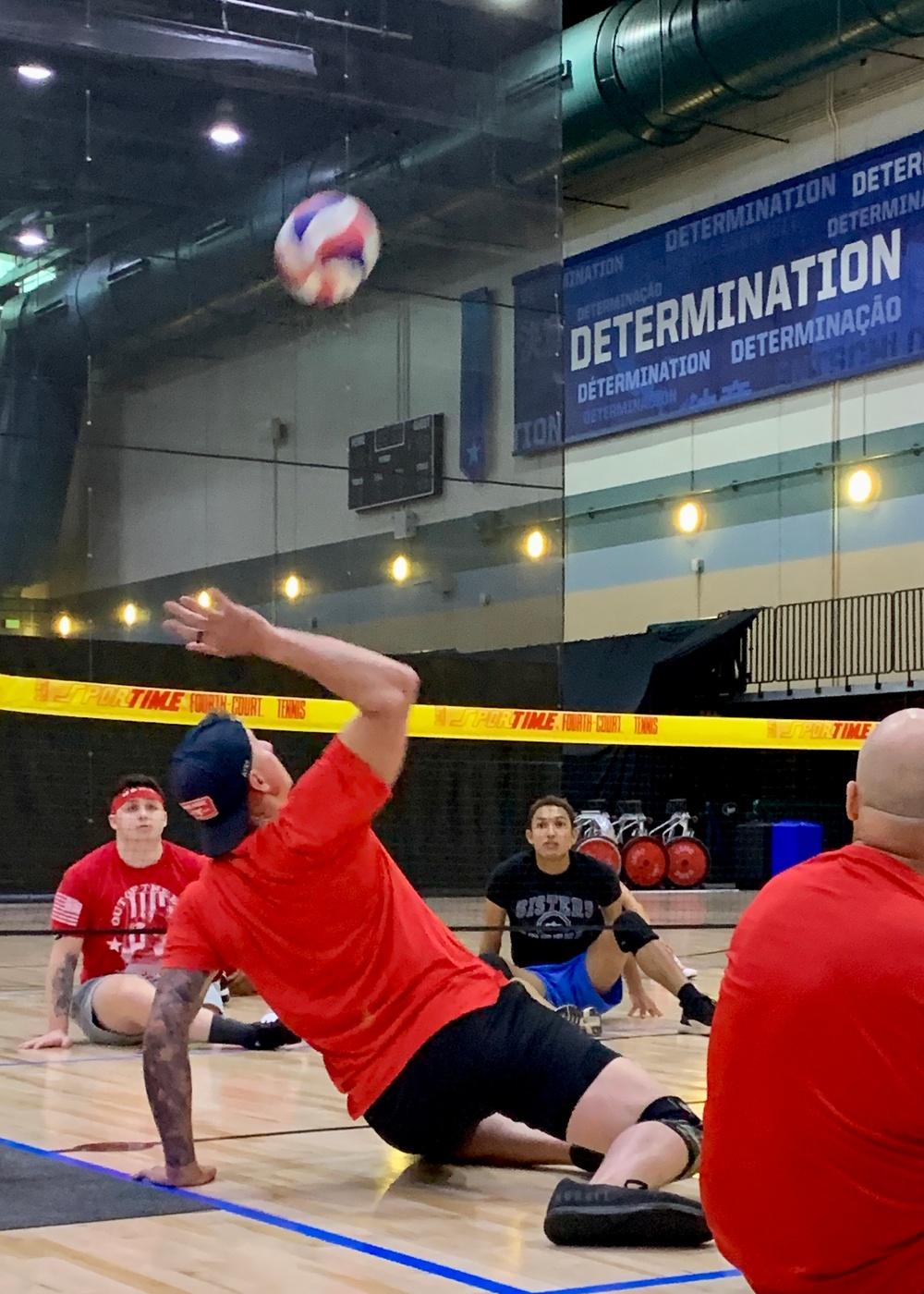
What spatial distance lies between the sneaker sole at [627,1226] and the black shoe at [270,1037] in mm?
2952

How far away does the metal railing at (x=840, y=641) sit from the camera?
1805cm

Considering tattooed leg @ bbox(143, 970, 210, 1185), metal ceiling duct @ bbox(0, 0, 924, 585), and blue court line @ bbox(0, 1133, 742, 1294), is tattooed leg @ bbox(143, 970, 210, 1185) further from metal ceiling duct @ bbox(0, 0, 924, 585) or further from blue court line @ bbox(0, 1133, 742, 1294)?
metal ceiling duct @ bbox(0, 0, 924, 585)

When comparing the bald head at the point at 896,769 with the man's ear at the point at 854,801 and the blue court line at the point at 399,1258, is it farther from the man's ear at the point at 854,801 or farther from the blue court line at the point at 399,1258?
the blue court line at the point at 399,1258

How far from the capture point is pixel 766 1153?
253 centimetres

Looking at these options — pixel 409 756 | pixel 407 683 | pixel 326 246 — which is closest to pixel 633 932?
pixel 407 683

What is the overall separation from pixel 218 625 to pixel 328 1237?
1246mm

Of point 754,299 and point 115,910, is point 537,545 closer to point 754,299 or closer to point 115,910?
point 754,299

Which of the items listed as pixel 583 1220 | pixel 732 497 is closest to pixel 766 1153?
pixel 583 1220

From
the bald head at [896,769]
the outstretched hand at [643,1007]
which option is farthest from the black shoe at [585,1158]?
the outstretched hand at [643,1007]

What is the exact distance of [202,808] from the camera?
4.19 meters

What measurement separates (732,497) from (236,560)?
8391mm

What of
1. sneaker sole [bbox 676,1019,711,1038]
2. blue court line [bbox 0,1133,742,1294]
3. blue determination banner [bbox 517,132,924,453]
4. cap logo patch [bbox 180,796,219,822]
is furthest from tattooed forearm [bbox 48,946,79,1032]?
blue determination banner [bbox 517,132,924,453]

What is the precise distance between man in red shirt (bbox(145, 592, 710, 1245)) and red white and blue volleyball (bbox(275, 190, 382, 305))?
6.98 meters

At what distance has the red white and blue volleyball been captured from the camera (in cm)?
1080
